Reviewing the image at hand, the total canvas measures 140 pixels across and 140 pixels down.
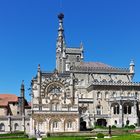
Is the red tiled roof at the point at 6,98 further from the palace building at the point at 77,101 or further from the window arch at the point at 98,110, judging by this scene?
the window arch at the point at 98,110

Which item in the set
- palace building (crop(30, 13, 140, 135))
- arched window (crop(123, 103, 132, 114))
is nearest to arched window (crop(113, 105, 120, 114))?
palace building (crop(30, 13, 140, 135))

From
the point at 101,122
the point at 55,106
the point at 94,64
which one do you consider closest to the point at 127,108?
the point at 101,122

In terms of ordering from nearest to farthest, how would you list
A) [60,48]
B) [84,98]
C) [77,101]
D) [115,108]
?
[77,101] < [115,108] < [84,98] < [60,48]

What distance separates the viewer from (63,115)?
90312mm

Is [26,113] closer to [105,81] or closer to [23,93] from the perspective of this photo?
[23,93]

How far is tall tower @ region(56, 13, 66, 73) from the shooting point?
130087 millimetres

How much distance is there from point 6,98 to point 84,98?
2126cm

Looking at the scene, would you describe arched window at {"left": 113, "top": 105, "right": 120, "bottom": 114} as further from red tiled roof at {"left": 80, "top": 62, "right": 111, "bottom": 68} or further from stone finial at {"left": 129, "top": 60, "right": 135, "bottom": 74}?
red tiled roof at {"left": 80, "top": 62, "right": 111, "bottom": 68}

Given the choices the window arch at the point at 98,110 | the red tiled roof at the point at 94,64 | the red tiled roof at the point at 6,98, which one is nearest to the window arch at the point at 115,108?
the window arch at the point at 98,110

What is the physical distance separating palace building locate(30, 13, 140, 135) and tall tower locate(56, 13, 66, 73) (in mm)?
7465

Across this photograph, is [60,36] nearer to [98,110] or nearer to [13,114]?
[13,114]

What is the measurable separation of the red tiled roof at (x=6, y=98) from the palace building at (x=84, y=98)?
1010 cm

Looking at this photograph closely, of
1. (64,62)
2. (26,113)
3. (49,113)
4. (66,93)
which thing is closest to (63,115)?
(49,113)

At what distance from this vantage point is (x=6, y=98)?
115 metres
